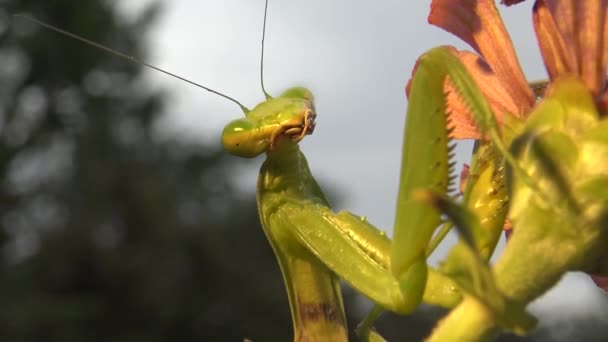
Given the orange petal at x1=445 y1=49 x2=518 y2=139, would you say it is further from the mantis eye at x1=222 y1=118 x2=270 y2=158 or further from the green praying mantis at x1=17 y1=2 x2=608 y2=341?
the mantis eye at x1=222 y1=118 x2=270 y2=158

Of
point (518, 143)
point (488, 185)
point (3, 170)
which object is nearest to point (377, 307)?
point (488, 185)

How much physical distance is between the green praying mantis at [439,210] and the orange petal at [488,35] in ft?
0.16

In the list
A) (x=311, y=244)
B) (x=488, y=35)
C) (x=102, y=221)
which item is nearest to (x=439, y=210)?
(x=488, y=35)

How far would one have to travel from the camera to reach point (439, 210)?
571 millimetres

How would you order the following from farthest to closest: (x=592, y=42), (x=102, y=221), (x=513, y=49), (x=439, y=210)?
(x=102, y=221), (x=513, y=49), (x=592, y=42), (x=439, y=210)

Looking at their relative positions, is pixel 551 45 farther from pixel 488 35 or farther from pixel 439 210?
pixel 439 210

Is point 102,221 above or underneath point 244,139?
underneath

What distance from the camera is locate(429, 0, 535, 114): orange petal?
805mm

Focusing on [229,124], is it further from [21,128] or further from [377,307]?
[21,128]

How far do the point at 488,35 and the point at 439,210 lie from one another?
12.1 inches

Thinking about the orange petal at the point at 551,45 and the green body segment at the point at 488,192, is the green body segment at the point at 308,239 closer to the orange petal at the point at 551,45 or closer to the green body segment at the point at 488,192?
the green body segment at the point at 488,192

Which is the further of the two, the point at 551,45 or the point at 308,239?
the point at 308,239

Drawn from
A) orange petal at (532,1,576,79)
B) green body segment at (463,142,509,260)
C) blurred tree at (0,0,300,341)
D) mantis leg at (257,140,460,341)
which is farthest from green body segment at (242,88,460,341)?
blurred tree at (0,0,300,341)

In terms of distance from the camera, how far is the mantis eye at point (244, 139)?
43.3 inches
